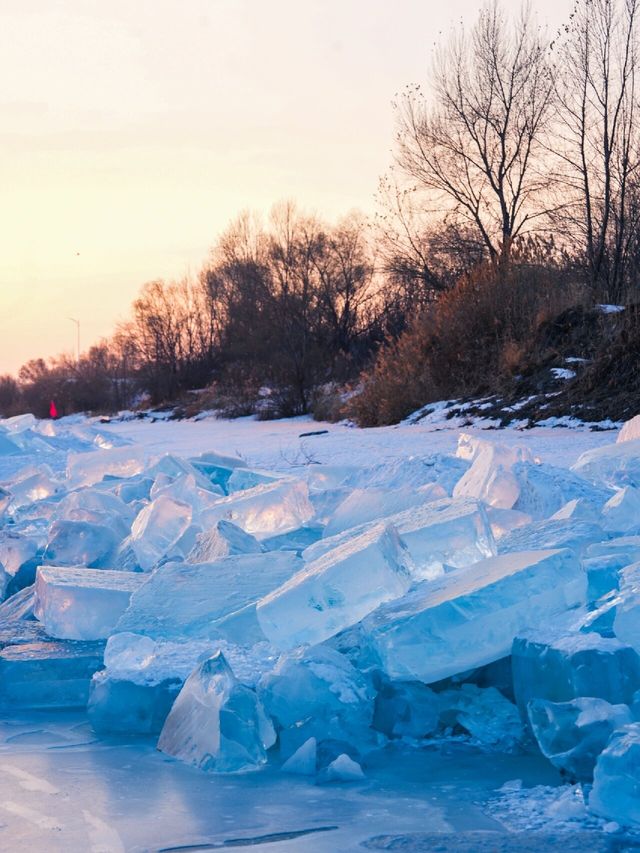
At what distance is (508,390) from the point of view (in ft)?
41.1

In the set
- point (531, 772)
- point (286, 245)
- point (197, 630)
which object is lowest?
point (531, 772)

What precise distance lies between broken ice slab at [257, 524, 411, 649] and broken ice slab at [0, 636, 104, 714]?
691 mm

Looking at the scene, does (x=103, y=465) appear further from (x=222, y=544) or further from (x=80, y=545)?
(x=222, y=544)

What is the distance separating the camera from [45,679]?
293 cm

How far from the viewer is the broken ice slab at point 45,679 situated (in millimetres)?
2875

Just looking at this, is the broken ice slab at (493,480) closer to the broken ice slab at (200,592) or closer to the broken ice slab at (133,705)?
the broken ice slab at (200,592)

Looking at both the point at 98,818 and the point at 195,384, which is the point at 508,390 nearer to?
the point at 98,818

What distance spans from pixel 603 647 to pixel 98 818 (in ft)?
3.73

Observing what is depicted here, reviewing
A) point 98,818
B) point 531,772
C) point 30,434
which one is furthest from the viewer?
point 30,434

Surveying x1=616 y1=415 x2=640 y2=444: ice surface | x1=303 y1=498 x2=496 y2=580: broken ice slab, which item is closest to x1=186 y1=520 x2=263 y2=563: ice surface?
x1=303 y1=498 x2=496 y2=580: broken ice slab

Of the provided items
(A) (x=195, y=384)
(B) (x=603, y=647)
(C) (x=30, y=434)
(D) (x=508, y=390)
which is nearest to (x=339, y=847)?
(B) (x=603, y=647)

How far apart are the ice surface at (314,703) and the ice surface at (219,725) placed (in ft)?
0.17

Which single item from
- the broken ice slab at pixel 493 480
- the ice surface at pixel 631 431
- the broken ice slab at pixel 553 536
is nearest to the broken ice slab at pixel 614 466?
the broken ice slab at pixel 493 480

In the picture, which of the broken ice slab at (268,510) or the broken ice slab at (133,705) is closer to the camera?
the broken ice slab at (133,705)
